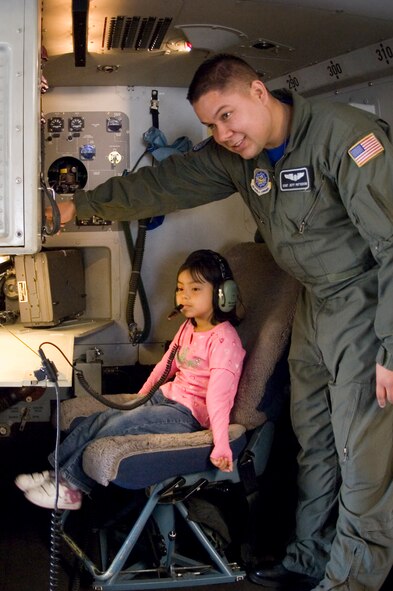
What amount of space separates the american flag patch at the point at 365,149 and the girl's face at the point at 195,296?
0.93 metres

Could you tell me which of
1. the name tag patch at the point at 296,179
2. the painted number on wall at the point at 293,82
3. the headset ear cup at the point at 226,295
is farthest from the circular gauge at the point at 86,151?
the name tag patch at the point at 296,179

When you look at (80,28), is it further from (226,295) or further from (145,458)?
(145,458)

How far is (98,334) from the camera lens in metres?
4.08

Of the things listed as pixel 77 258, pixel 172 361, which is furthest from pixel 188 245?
pixel 172 361

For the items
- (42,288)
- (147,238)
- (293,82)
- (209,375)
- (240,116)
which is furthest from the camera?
(147,238)

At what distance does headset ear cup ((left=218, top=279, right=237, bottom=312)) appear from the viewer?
9.56 feet

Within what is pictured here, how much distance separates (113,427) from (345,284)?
1.06m

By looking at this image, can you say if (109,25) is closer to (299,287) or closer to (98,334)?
(299,287)

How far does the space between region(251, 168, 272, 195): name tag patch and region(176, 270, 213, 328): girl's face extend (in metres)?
0.52

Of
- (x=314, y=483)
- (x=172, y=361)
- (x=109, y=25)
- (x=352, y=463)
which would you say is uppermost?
(x=109, y=25)

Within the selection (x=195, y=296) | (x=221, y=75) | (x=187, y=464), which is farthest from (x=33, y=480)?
(x=221, y=75)

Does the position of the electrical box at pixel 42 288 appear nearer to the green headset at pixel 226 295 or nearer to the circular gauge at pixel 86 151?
the circular gauge at pixel 86 151

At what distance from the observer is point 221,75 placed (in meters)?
2.43

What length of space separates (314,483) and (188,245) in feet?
5.89
